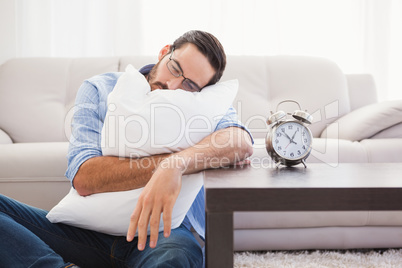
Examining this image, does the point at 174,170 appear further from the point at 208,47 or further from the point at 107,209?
the point at 208,47

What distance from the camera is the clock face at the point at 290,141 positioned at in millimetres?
972

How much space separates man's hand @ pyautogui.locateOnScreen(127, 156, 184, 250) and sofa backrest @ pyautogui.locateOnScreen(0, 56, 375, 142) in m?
1.36

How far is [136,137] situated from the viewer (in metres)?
0.95

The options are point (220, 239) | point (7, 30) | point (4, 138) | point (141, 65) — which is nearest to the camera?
point (220, 239)

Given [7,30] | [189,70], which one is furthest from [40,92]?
[189,70]

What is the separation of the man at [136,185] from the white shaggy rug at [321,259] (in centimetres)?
43

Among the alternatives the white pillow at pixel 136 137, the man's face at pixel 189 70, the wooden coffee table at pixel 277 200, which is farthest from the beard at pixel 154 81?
the wooden coffee table at pixel 277 200

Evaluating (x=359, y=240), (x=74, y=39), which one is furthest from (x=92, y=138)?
(x=74, y=39)

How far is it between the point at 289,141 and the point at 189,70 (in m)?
0.42

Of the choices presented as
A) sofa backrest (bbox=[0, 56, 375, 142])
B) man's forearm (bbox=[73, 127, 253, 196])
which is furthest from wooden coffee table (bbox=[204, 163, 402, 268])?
sofa backrest (bbox=[0, 56, 375, 142])

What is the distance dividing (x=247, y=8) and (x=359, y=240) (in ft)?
6.33

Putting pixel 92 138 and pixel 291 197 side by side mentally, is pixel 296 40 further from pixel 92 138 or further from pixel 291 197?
pixel 291 197

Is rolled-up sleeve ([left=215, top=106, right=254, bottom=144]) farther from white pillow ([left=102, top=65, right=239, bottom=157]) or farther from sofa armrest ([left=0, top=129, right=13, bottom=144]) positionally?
sofa armrest ([left=0, top=129, right=13, bottom=144])

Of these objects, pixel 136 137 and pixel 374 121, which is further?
pixel 374 121
